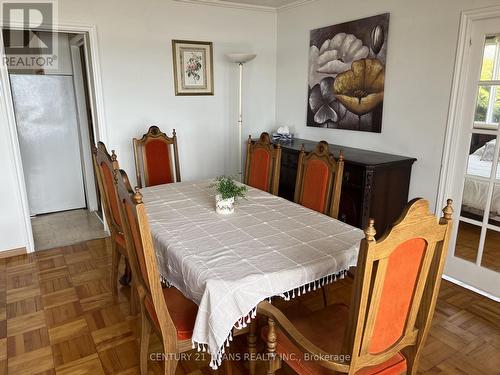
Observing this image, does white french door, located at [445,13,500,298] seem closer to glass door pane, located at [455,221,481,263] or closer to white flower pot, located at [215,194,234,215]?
glass door pane, located at [455,221,481,263]

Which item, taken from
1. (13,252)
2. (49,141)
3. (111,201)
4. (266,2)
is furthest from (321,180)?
(49,141)

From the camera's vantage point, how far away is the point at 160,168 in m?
3.34

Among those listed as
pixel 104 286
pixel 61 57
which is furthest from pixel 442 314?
pixel 61 57

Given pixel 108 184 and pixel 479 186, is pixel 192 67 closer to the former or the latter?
pixel 108 184

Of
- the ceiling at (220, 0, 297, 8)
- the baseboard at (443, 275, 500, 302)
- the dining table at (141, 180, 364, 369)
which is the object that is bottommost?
the baseboard at (443, 275, 500, 302)

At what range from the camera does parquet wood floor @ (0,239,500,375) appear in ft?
6.47

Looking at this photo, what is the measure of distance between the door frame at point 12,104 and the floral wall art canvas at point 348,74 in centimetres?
206

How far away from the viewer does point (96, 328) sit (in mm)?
2279

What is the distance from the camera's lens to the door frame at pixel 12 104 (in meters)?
3.01

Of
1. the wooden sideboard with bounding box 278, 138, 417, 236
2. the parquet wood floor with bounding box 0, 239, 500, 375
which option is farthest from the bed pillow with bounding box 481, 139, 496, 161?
the parquet wood floor with bounding box 0, 239, 500, 375

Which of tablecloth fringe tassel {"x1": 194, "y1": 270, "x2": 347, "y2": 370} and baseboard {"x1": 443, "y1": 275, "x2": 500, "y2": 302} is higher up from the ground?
tablecloth fringe tassel {"x1": 194, "y1": 270, "x2": 347, "y2": 370}

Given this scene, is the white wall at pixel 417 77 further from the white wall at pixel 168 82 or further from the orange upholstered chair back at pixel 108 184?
the orange upholstered chair back at pixel 108 184

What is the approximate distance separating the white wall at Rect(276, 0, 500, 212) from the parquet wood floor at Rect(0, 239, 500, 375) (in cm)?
94

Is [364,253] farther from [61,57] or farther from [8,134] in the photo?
[61,57]
